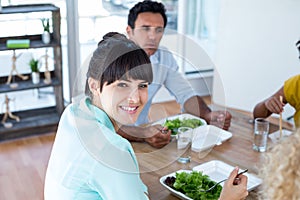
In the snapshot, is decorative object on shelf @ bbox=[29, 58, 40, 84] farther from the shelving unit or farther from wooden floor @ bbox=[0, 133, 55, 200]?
wooden floor @ bbox=[0, 133, 55, 200]

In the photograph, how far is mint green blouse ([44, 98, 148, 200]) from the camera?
1190 mm

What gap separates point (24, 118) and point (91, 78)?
265cm

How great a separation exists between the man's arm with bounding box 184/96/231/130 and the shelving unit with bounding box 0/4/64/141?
167cm

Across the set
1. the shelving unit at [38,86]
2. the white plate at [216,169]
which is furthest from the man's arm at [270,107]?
the shelving unit at [38,86]

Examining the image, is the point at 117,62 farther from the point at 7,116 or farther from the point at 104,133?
the point at 7,116

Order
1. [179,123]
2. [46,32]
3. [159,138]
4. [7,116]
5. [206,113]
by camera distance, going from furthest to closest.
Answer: [7,116] < [46,32] < [206,113] < [179,123] < [159,138]

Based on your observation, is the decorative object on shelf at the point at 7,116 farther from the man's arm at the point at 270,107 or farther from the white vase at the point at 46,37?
the man's arm at the point at 270,107

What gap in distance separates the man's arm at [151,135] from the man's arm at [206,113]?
10.6 inches

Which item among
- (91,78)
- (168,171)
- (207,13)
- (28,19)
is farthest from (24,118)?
(91,78)

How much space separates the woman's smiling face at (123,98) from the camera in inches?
50.2

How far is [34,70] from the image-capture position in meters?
3.63

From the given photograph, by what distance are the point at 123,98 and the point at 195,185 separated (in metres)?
0.45

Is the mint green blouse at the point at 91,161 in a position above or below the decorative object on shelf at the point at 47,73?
above

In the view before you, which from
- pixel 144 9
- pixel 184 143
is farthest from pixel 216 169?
pixel 144 9
